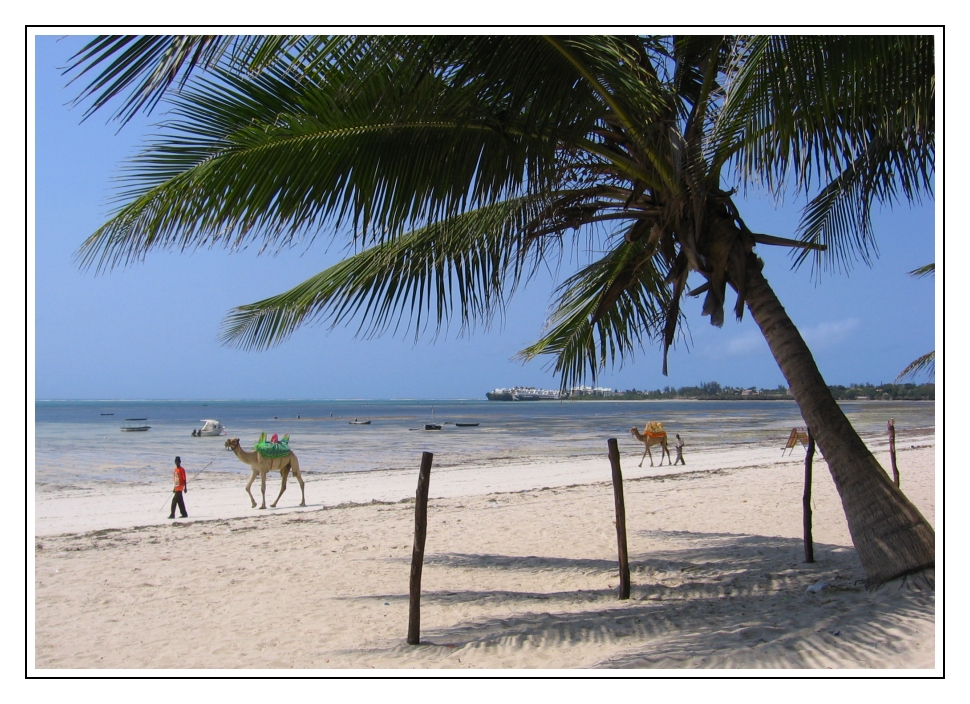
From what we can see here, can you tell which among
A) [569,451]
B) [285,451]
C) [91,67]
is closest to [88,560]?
[285,451]

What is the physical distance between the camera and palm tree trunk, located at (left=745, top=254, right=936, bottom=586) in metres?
3.97

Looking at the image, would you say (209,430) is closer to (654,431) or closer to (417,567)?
(654,431)

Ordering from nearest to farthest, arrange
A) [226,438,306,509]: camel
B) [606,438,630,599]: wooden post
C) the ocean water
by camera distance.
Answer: [606,438,630,599]: wooden post → [226,438,306,509]: camel → the ocean water

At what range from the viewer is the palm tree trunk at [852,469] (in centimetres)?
397

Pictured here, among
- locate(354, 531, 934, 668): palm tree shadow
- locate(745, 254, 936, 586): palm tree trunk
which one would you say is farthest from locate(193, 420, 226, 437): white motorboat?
locate(745, 254, 936, 586): palm tree trunk

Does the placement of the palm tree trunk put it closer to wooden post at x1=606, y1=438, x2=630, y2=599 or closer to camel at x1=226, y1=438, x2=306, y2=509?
wooden post at x1=606, y1=438, x2=630, y2=599

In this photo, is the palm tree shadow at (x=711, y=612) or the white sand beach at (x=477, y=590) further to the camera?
the white sand beach at (x=477, y=590)

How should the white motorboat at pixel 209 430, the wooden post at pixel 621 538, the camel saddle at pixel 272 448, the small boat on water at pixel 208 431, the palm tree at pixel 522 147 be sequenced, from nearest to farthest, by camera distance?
the palm tree at pixel 522 147 → the wooden post at pixel 621 538 → the camel saddle at pixel 272 448 → the small boat on water at pixel 208 431 → the white motorboat at pixel 209 430

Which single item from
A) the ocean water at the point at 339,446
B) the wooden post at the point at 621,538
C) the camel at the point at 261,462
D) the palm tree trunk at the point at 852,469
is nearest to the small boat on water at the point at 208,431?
the ocean water at the point at 339,446

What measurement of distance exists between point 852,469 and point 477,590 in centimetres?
291

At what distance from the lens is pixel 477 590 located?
5.58 metres

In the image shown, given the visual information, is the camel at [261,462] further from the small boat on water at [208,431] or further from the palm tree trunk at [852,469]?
the small boat on water at [208,431]

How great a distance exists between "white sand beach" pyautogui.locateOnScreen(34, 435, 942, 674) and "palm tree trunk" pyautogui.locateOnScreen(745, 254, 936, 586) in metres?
0.18

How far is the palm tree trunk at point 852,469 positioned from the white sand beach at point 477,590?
0.60ft
